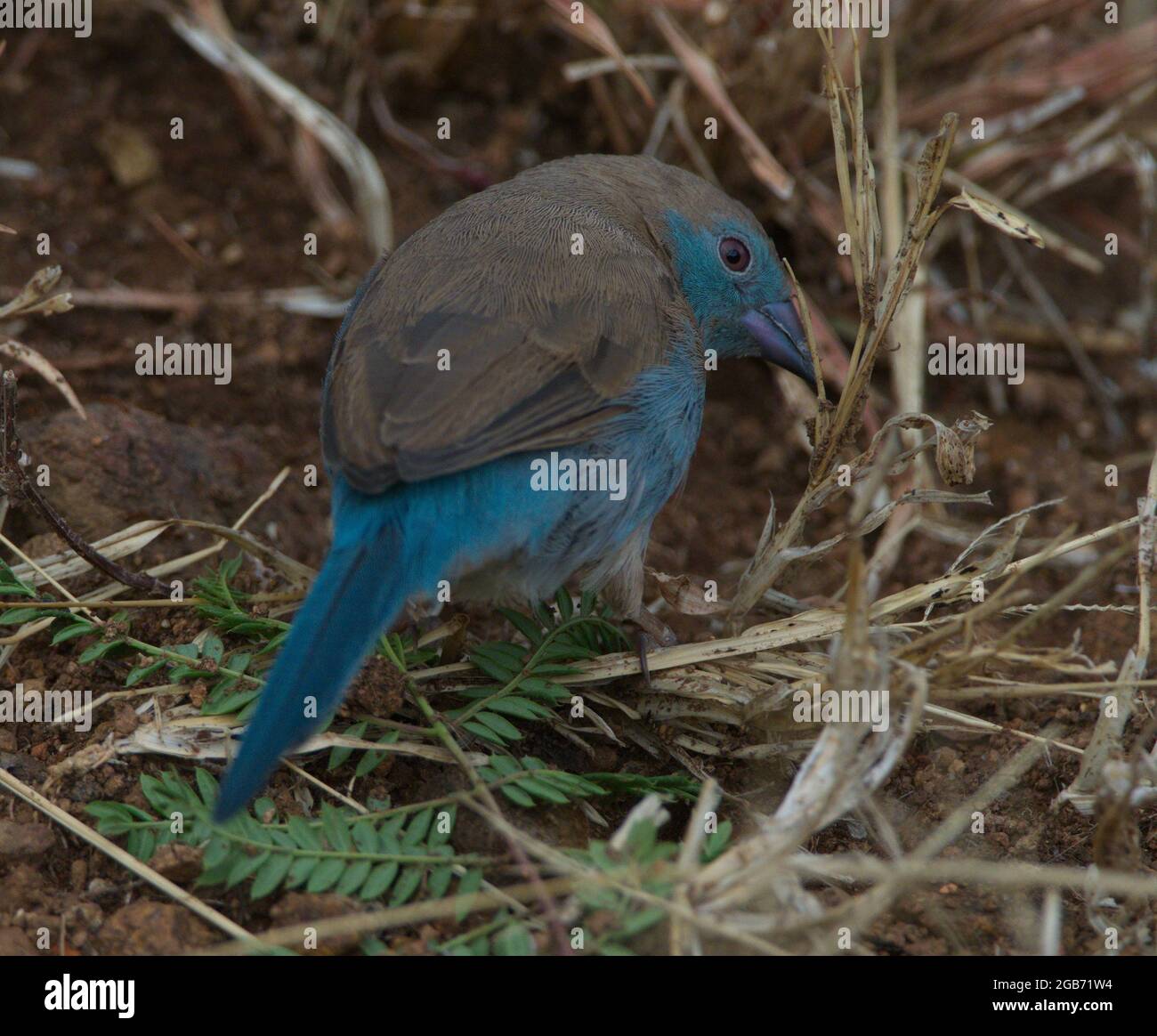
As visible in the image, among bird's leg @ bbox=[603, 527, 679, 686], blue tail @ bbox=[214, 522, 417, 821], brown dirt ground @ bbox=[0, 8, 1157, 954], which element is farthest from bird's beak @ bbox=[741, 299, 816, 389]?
blue tail @ bbox=[214, 522, 417, 821]

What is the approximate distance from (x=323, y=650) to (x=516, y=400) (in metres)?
0.82

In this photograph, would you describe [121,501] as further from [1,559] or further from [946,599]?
[946,599]

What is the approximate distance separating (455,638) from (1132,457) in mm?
2803

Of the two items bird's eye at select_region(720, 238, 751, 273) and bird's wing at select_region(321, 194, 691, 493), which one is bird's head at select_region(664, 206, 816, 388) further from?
bird's wing at select_region(321, 194, 691, 493)

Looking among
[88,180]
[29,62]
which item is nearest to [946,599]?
[88,180]

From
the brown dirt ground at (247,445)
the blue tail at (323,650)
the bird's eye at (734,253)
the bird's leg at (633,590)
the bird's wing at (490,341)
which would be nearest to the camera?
the blue tail at (323,650)

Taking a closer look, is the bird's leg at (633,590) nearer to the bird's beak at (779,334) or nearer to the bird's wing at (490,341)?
the bird's wing at (490,341)

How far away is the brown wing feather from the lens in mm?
3193

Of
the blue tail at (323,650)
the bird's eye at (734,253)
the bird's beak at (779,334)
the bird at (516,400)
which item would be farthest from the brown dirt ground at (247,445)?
the bird's eye at (734,253)

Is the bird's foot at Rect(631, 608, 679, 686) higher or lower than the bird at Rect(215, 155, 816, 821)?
lower

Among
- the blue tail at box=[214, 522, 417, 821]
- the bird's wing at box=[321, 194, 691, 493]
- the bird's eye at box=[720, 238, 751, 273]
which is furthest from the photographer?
the bird's eye at box=[720, 238, 751, 273]

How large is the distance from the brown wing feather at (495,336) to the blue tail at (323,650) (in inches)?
6.7

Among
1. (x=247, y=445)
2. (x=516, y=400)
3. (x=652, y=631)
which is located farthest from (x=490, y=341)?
(x=247, y=445)

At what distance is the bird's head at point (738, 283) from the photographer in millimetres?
4168
